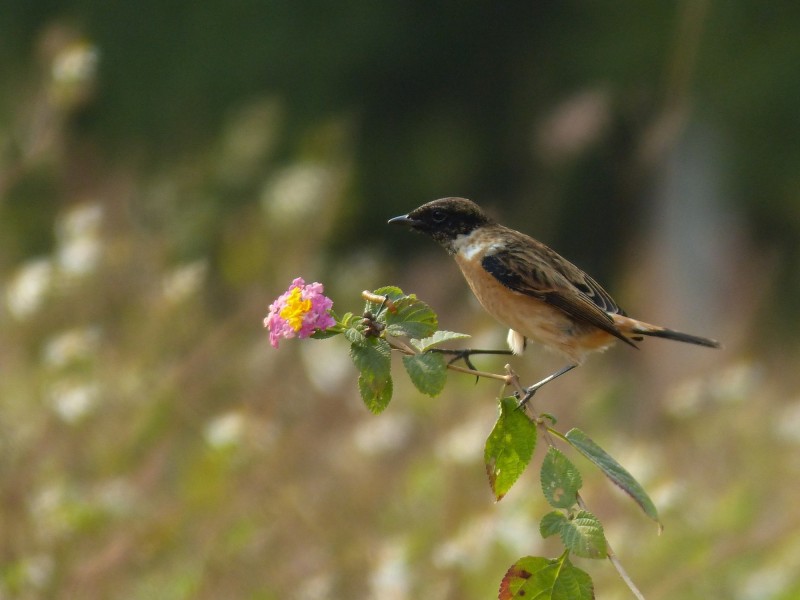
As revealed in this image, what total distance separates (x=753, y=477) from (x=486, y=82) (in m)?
11.1

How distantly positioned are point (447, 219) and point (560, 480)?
1.30 m

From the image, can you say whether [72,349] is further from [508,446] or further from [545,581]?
[545,581]

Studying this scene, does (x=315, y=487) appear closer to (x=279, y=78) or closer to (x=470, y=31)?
(x=279, y=78)

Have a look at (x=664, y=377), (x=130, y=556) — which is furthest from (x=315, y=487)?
(x=664, y=377)

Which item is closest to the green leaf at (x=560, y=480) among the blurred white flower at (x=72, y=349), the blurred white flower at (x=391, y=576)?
the blurred white flower at (x=391, y=576)

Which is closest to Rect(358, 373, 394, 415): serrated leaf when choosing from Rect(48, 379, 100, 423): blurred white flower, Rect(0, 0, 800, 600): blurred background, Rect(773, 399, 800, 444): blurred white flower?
Rect(0, 0, 800, 600): blurred background

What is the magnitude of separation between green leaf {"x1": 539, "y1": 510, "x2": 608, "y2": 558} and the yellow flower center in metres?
0.53

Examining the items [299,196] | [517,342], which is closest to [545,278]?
[517,342]

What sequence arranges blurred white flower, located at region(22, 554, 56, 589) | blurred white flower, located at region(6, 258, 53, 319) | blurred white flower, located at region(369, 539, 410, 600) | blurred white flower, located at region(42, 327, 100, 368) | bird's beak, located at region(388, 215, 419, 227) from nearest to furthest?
bird's beak, located at region(388, 215, 419, 227) < blurred white flower, located at region(22, 554, 56, 589) < blurred white flower, located at region(369, 539, 410, 600) < blurred white flower, located at region(42, 327, 100, 368) < blurred white flower, located at region(6, 258, 53, 319)

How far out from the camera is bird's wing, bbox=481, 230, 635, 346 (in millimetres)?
3332

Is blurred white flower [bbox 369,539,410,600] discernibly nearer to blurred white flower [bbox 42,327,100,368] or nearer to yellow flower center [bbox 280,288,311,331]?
blurred white flower [bbox 42,327,100,368]

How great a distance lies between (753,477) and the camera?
590 centimetres

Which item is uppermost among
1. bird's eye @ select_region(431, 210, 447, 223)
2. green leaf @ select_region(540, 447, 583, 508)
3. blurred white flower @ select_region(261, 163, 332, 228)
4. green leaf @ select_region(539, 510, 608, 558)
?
green leaf @ select_region(540, 447, 583, 508)

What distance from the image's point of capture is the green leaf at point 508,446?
221cm
